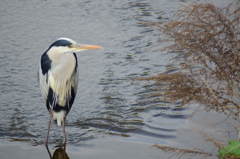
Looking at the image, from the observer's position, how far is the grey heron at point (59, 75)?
4.71 metres

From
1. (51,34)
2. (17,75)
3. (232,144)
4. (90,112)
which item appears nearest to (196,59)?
(232,144)

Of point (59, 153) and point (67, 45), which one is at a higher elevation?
point (67, 45)

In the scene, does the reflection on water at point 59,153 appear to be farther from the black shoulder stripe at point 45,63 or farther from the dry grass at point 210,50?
the dry grass at point 210,50

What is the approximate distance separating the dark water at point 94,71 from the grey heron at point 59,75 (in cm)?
40

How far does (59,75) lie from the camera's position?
16.0 ft

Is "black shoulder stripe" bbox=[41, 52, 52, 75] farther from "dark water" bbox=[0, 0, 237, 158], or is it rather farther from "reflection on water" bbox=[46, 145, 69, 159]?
"reflection on water" bbox=[46, 145, 69, 159]

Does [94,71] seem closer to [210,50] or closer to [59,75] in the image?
[59,75]

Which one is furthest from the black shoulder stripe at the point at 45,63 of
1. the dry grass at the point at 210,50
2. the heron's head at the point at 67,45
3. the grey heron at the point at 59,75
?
the dry grass at the point at 210,50

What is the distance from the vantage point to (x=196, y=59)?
12.5ft

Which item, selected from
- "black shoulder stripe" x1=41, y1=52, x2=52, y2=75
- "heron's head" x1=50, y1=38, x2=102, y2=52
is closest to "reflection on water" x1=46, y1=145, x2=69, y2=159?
"black shoulder stripe" x1=41, y1=52, x2=52, y2=75

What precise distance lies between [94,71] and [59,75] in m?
2.13

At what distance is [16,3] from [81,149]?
7.10 metres

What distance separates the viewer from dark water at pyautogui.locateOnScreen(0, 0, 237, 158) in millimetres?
5113

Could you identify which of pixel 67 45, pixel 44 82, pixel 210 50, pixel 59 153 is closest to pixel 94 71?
pixel 44 82
